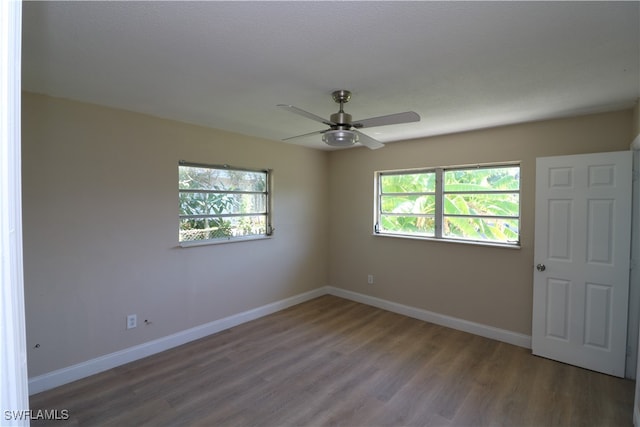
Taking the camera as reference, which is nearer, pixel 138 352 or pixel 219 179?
pixel 138 352

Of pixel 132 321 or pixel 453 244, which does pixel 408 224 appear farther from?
pixel 132 321

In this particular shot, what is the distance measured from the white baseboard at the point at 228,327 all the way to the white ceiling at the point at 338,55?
2.35 metres

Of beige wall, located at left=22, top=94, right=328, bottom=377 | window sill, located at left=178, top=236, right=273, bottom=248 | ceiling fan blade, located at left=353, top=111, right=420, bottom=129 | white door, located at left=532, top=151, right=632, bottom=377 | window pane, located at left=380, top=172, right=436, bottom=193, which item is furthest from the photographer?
A: window pane, located at left=380, top=172, right=436, bottom=193

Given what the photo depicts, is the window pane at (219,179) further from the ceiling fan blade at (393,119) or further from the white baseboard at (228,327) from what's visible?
the ceiling fan blade at (393,119)

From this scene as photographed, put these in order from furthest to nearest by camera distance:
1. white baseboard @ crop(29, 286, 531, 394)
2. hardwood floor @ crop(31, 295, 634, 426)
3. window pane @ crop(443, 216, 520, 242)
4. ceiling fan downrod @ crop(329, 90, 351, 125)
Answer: window pane @ crop(443, 216, 520, 242), white baseboard @ crop(29, 286, 531, 394), ceiling fan downrod @ crop(329, 90, 351, 125), hardwood floor @ crop(31, 295, 634, 426)

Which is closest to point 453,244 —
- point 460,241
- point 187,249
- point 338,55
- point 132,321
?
point 460,241

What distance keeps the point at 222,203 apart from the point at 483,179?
3211 millimetres

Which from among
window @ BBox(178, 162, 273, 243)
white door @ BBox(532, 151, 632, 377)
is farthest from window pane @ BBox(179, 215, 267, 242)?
white door @ BBox(532, 151, 632, 377)

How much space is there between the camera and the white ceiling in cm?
140

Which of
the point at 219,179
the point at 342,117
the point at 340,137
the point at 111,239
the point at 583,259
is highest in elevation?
the point at 342,117

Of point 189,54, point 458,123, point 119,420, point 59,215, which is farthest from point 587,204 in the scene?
point 59,215

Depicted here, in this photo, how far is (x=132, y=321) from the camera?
2.99 metres

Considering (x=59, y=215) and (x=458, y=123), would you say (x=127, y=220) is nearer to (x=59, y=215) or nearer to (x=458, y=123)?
(x=59, y=215)

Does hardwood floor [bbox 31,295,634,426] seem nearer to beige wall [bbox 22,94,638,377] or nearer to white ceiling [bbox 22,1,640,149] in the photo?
beige wall [bbox 22,94,638,377]
